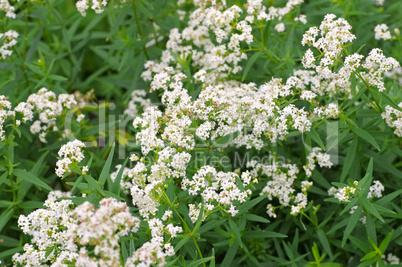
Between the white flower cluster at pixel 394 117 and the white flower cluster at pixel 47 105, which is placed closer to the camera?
the white flower cluster at pixel 394 117

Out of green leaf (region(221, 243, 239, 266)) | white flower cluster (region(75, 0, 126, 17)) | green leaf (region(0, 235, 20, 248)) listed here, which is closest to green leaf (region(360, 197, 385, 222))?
green leaf (region(221, 243, 239, 266))

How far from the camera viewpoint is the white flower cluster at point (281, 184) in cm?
609

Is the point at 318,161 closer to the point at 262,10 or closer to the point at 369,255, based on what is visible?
the point at 369,255

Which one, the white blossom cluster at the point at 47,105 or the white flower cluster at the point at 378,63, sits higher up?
the white blossom cluster at the point at 47,105

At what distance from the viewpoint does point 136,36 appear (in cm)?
840

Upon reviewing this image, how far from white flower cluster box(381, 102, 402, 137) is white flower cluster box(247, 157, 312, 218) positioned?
126 centimetres

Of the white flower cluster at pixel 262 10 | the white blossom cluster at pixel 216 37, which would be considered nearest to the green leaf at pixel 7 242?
the white blossom cluster at pixel 216 37

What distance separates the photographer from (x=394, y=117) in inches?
235

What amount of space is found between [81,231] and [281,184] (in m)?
2.89

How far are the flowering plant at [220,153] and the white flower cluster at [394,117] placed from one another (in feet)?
0.05

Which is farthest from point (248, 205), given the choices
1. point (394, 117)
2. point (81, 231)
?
point (394, 117)

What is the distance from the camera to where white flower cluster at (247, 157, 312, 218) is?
609cm

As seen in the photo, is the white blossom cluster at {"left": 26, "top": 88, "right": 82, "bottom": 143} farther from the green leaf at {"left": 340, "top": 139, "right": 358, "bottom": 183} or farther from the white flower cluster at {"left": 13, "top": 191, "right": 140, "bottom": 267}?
the green leaf at {"left": 340, "top": 139, "right": 358, "bottom": 183}

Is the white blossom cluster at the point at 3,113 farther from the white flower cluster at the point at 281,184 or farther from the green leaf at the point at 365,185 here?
the green leaf at the point at 365,185
